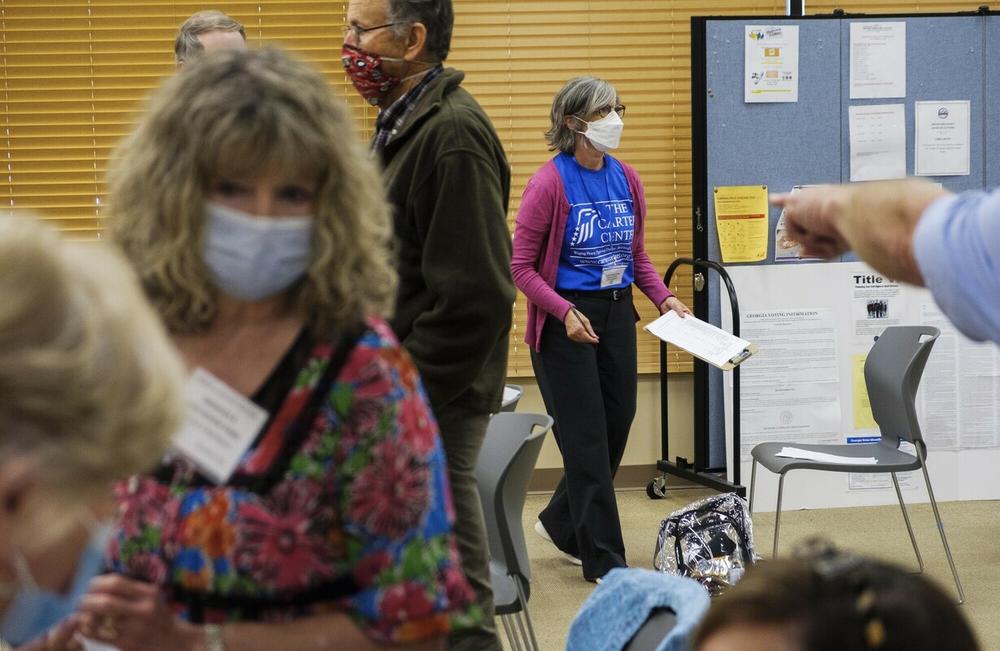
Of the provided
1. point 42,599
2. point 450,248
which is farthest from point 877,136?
→ point 42,599

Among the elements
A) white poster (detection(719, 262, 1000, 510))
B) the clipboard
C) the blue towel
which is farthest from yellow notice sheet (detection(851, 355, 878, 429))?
the blue towel

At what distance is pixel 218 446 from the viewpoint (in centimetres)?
126

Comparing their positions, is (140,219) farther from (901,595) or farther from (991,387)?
(991,387)

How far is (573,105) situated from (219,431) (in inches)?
135

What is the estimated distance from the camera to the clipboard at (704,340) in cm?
423

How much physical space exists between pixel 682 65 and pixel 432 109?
3628mm

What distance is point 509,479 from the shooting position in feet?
9.44

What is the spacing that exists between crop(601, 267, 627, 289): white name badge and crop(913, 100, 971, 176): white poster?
1857 mm

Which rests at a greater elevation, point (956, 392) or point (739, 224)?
point (739, 224)

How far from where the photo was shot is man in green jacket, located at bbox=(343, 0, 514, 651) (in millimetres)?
2316

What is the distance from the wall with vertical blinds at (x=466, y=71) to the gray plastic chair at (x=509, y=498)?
2.66m

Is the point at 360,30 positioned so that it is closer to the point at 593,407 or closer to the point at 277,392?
the point at 277,392

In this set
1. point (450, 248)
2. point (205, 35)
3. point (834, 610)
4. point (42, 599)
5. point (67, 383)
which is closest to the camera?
point (67, 383)

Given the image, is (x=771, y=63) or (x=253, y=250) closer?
(x=253, y=250)
